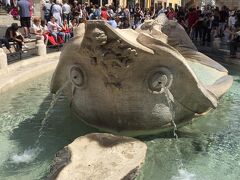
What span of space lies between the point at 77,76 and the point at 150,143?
1.38m

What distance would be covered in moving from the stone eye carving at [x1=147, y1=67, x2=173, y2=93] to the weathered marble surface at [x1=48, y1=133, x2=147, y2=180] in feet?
3.11

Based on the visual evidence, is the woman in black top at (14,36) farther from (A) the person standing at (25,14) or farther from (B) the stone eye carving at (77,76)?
(B) the stone eye carving at (77,76)

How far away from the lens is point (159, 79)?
5.95 m

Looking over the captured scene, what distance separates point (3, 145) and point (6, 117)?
4.54 ft

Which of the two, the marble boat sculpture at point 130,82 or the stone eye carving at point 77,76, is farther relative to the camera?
the stone eye carving at point 77,76

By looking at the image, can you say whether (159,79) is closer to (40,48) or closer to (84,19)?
(40,48)

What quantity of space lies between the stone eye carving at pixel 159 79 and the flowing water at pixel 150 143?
801 millimetres

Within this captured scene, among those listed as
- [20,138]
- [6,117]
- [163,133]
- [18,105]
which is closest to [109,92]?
[163,133]

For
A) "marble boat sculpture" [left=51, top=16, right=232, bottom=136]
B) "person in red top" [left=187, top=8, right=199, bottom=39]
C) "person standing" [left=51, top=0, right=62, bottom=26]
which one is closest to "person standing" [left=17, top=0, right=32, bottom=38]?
"person standing" [left=51, top=0, right=62, bottom=26]

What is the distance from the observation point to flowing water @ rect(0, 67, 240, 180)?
5.36 meters

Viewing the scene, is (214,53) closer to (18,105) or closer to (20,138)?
(18,105)

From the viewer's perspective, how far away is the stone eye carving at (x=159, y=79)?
19.4ft

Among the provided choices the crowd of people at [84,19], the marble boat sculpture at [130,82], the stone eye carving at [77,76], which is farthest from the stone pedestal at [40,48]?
the stone eye carving at [77,76]

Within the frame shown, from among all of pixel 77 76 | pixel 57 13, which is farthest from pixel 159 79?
pixel 57 13
